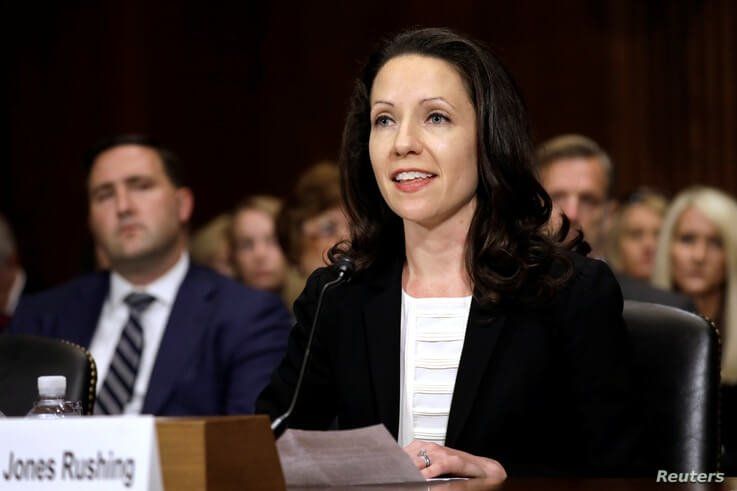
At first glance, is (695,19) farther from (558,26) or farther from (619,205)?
(619,205)

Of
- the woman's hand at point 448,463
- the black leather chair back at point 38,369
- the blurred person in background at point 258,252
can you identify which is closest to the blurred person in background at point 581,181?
the blurred person in background at point 258,252

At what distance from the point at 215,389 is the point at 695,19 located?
395 cm

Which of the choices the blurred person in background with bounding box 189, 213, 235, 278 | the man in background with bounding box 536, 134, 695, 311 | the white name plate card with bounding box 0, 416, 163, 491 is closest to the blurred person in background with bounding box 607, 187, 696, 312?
the man in background with bounding box 536, 134, 695, 311

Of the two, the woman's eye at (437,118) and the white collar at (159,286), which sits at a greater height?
the woman's eye at (437,118)

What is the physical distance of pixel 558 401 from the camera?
2.38m

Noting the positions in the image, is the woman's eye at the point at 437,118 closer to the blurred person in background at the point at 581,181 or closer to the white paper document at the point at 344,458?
the white paper document at the point at 344,458

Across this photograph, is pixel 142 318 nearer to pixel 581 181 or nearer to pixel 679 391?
pixel 581 181

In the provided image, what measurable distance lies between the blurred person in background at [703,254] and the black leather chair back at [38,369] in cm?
289

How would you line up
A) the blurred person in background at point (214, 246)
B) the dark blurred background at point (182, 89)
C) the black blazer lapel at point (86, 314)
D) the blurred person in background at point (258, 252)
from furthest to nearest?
the dark blurred background at point (182, 89) → the blurred person in background at point (214, 246) → the blurred person in background at point (258, 252) → the black blazer lapel at point (86, 314)

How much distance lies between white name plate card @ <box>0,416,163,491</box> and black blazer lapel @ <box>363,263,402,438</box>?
3.41 feet

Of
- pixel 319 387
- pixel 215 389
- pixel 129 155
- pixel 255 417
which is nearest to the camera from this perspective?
pixel 255 417

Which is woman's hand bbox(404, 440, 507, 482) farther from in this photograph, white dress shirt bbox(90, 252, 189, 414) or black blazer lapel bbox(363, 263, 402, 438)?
white dress shirt bbox(90, 252, 189, 414)

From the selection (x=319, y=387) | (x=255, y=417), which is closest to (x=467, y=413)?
(x=319, y=387)

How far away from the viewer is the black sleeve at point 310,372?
2.51 m
